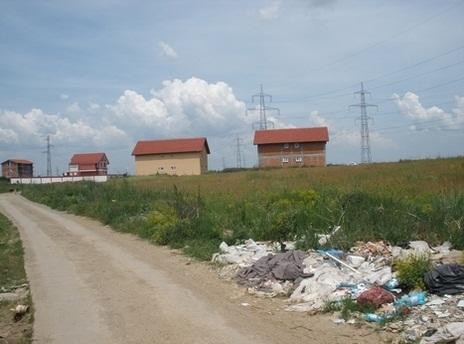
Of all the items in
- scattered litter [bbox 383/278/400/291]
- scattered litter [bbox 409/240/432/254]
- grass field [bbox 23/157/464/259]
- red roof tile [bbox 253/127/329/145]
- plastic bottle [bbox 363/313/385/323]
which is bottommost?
plastic bottle [bbox 363/313/385/323]

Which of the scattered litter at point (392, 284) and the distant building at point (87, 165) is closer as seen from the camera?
the scattered litter at point (392, 284)

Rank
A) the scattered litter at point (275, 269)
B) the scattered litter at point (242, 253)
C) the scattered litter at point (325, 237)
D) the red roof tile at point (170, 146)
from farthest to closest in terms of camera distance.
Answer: the red roof tile at point (170, 146) → the scattered litter at point (242, 253) → the scattered litter at point (325, 237) → the scattered litter at point (275, 269)

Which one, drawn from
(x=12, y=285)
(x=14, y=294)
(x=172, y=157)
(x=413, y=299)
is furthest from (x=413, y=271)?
(x=172, y=157)

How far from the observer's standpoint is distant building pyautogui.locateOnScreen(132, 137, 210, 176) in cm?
9550

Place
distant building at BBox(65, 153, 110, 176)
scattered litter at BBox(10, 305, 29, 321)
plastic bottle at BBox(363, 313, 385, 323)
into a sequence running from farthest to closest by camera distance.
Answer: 1. distant building at BBox(65, 153, 110, 176)
2. scattered litter at BBox(10, 305, 29, 321)
3. plastic bottle at BBox(363, 313, 385, 323)

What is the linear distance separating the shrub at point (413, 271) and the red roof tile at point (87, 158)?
109 meters

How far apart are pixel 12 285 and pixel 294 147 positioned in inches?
3206

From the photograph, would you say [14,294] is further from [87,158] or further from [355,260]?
[87,158]

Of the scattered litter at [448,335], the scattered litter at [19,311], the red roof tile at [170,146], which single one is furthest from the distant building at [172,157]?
the scattered litter at [448,335]

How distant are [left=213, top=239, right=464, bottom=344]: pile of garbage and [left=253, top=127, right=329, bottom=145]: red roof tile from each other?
7868 cm

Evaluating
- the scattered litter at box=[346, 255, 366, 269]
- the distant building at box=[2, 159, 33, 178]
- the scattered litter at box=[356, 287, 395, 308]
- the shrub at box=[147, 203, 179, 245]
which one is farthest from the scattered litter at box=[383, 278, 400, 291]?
the distant building at box=[2, 159, 33, 178]

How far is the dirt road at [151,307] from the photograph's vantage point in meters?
7.12

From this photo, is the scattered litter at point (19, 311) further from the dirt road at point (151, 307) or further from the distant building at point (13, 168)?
the distant building at point (13, 168)

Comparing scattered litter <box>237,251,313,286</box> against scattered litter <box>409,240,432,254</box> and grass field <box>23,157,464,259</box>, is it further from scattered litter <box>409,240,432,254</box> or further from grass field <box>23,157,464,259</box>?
scattered litter <box>409,240,432,254</box>
